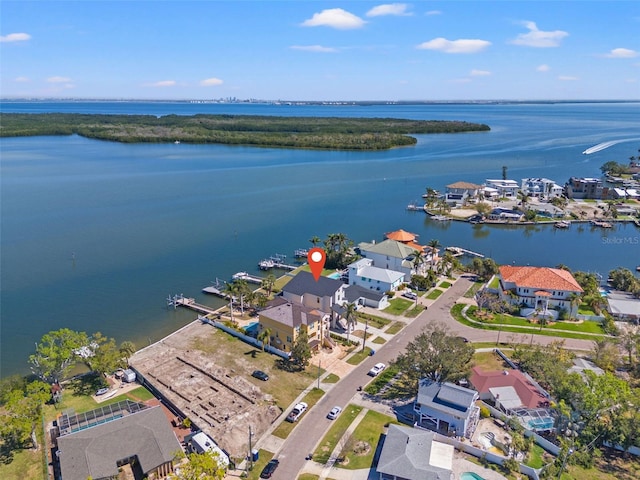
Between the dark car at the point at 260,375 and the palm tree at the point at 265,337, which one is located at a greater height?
the palm tree at the point at 265,337

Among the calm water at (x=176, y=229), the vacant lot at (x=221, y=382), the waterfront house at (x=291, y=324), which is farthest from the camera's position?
the calm water at (x=176, y=229)

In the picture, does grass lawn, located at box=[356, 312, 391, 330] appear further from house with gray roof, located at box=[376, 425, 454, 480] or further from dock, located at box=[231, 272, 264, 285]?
house with gray roof, located at box=[376, 425, 454, 480]

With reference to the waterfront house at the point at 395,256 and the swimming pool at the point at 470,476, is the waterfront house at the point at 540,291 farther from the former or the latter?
the swimming pool at the point at 470,476

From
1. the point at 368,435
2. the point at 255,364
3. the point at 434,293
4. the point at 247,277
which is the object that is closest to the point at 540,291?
the point at 434,293

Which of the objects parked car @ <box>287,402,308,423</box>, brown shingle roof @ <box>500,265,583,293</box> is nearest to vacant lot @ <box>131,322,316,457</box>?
parked car @ <box>287,402,308,423</box>

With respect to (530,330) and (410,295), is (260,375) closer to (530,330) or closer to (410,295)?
(410,295)

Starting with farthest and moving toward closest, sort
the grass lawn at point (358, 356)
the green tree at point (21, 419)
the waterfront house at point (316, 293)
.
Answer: the waterfront house at point (316, 293), the grass lawn at point (358, 356), the green tree at point (21, 419)

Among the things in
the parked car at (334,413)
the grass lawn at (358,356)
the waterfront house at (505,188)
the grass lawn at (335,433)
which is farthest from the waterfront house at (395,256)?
the waterfront house at (505,188)
